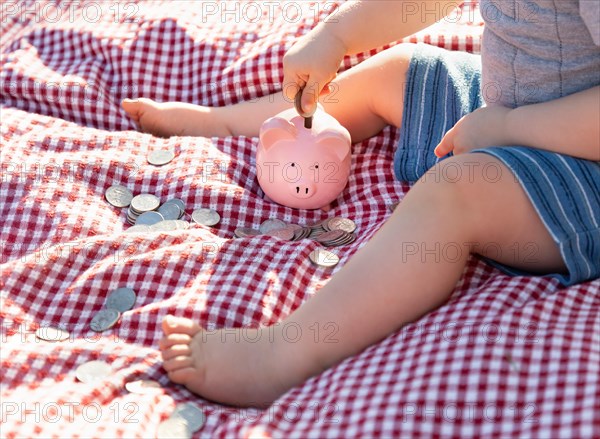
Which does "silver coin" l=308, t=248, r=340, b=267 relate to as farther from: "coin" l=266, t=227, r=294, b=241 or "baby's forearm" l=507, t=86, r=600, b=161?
"baby's forearm" l=507, t=86, r=600, b=161

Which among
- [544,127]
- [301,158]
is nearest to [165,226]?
[301,158]

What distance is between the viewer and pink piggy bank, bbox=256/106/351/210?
1.30 m

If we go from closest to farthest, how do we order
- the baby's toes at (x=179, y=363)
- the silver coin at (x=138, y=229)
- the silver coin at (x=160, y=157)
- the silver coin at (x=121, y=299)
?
the baby's toes at (x=179, y=363) → the silver coin at (x=121, y=299) → the silver coin at (x=138, y=229) → the silver coin at (x=160, y=157)

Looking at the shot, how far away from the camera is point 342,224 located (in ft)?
4.28

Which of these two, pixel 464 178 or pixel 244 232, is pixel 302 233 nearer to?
pixel 244 232

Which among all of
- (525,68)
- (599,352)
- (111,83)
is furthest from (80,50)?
(599,352)

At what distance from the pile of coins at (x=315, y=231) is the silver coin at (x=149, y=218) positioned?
0.12 meters

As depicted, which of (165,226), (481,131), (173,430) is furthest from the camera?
(165,226)

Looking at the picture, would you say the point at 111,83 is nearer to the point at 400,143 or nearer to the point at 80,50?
the point at 80,50

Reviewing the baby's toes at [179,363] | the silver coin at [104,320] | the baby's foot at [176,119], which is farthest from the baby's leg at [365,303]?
the baby's foot at [176,119]

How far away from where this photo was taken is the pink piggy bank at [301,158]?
130cm

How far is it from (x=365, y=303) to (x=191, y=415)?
0.81 feet

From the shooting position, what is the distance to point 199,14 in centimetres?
179

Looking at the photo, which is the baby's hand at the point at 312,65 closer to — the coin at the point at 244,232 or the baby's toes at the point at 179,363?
the coin at the point at 244,232
